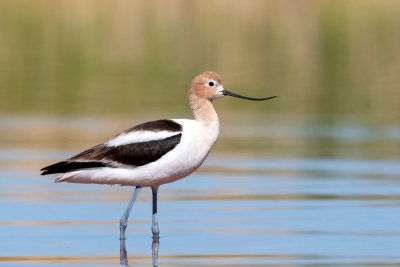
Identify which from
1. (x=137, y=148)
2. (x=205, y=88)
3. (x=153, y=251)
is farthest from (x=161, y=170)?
(x=153, y=251)

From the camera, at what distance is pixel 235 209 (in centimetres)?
1277

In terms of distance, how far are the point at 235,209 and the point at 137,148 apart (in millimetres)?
1451

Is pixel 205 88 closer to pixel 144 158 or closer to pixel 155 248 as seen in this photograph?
pixel 144 158

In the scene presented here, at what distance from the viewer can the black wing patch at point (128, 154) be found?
38.4 feet

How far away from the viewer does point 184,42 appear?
46.7m

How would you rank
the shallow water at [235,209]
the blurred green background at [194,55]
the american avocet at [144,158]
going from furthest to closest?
the blurred green background at [194,55], the american avocet at [144,158], the shallow water at [235,209]

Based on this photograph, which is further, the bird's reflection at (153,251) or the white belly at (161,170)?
the white belly at (161,170)

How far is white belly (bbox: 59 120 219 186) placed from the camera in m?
11.7

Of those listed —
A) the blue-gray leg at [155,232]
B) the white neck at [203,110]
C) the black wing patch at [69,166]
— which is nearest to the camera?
the blue-gray leg at [155,232]

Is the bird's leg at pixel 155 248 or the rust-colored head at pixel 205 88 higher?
the rust-colored head at pixel 205 88

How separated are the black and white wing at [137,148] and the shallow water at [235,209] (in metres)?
0.60

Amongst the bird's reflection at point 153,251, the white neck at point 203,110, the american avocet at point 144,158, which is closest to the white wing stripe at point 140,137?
the american avocet at point 144,158

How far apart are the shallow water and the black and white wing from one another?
60 centimetres

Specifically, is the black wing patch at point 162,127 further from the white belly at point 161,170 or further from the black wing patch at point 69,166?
the black wing patch at point 69,166
